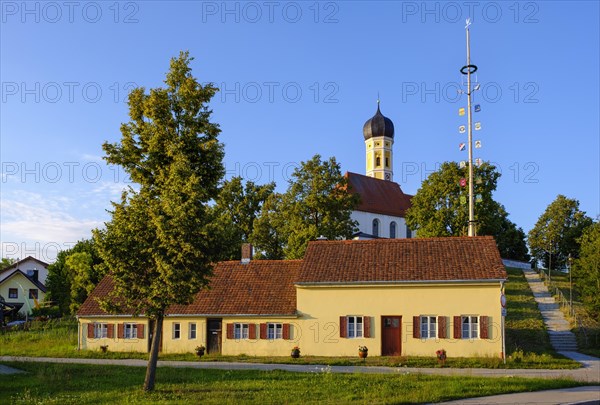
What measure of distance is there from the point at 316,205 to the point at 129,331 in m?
20.1

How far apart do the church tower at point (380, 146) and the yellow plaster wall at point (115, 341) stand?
2434 inches

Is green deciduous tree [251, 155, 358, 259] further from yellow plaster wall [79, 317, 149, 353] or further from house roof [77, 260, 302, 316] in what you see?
yellow plaster wall [79, 317, 149, 353]

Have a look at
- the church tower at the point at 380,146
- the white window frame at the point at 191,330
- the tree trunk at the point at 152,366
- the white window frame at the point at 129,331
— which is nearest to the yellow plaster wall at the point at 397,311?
the white window frame at the point at 191,330

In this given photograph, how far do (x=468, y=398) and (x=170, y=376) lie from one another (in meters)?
9.47

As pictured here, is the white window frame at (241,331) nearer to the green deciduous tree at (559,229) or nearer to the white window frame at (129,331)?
the white window frame at (129,331)

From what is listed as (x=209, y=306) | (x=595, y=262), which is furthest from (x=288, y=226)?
(x=595, y=262)

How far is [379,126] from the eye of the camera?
9000 centimetres

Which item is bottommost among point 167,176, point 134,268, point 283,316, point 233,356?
point 233,356

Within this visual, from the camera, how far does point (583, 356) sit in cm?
2766

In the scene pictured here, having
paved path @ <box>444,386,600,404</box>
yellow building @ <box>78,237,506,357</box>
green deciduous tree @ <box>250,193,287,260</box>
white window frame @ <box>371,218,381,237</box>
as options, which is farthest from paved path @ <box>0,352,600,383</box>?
white window frame @ <box>371,218,381,237</box>

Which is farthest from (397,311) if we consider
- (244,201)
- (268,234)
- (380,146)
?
(380,146)

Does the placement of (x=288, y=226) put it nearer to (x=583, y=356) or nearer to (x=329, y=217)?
(x=329, y=217)

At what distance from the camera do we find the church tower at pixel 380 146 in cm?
8950

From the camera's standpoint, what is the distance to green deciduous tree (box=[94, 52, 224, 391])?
17.3m
